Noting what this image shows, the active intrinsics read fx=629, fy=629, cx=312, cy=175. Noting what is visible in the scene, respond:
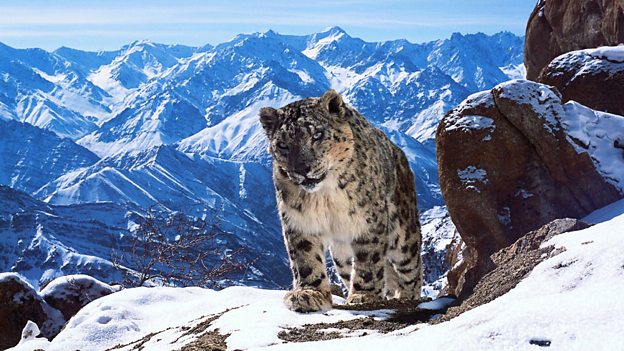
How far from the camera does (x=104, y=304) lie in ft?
35.3

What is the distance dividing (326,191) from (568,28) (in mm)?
21052

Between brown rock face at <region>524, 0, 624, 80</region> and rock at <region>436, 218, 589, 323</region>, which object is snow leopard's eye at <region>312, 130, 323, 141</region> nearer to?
rock at <region>436, 218, 589, 323</region>

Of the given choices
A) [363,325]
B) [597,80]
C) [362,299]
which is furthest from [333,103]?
[597,80]

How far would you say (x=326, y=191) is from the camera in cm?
859

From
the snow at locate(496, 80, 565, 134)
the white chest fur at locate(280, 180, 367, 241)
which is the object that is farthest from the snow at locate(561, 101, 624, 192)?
the white chest fur at locate(280, 180, 367, 241)

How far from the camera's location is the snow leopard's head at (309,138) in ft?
27.2

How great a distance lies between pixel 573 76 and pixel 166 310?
437 inches

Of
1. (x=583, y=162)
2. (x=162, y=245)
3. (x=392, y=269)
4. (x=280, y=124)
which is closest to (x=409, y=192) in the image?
(x=392, y=269)

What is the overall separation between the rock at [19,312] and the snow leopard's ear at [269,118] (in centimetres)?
845

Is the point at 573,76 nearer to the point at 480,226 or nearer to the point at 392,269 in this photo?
the point at 480,226

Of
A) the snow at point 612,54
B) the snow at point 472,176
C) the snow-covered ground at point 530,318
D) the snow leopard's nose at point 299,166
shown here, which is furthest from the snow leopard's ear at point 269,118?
the snow at point 612,54

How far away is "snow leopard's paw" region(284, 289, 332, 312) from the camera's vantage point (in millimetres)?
7832

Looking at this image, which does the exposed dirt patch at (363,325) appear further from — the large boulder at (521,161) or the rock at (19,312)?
the rock at (19,312)

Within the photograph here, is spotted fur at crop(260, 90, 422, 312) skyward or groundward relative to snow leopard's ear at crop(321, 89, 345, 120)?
groundward
